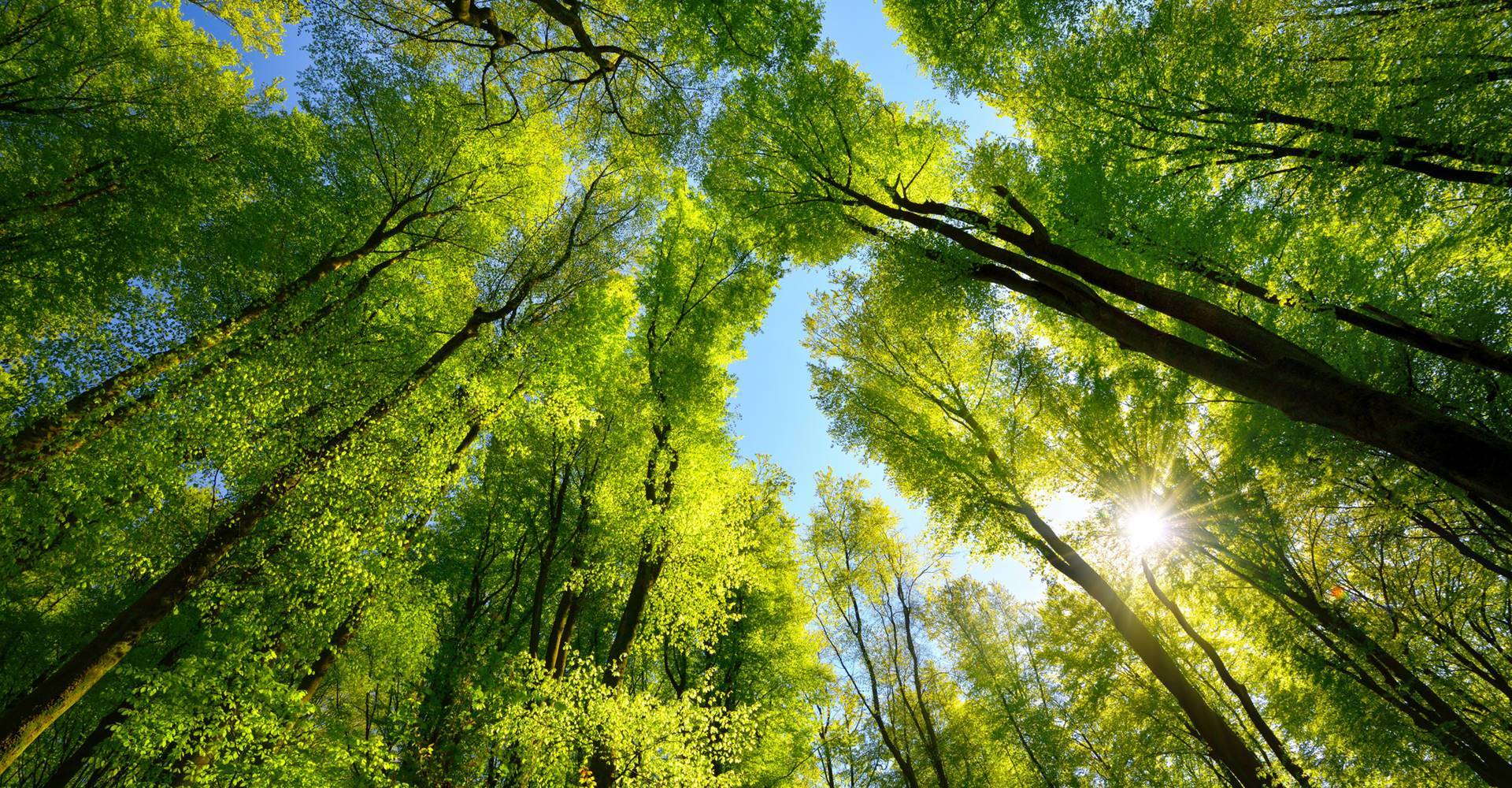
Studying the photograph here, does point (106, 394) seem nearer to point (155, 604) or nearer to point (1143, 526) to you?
point (155, 604)

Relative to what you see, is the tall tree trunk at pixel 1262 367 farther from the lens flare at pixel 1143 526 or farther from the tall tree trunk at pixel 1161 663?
the lens flare at pixel 1143 526

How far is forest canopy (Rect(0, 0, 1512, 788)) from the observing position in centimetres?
612

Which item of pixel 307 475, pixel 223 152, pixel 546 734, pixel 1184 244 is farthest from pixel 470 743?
pixel 1184 244

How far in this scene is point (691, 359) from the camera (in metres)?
12.3

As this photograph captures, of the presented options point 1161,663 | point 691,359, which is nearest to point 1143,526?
point 1161,663

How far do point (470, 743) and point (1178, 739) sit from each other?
1604cm

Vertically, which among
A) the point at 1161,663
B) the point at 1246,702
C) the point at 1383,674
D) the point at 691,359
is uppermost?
the point at 691,359

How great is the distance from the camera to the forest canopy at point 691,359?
612cm

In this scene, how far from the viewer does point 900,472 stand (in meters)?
10.4

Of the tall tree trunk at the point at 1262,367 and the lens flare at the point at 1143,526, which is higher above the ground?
the lens flare at the point at 1143,526

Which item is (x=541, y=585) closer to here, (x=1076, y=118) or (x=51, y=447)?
(x=51, y=447)

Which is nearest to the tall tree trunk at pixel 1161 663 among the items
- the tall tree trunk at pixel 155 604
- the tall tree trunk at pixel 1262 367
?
the tall tree trunk at pixel 1262 367

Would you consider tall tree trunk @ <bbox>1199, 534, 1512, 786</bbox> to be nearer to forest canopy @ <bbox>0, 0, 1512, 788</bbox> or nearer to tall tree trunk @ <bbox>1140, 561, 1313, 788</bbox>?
forest canopy @ <bbox>0, 0, 1512, 788</bbox>

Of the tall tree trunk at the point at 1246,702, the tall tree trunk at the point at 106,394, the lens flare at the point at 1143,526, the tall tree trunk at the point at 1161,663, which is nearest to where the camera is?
the tall tree trunk at the point at 106,394
